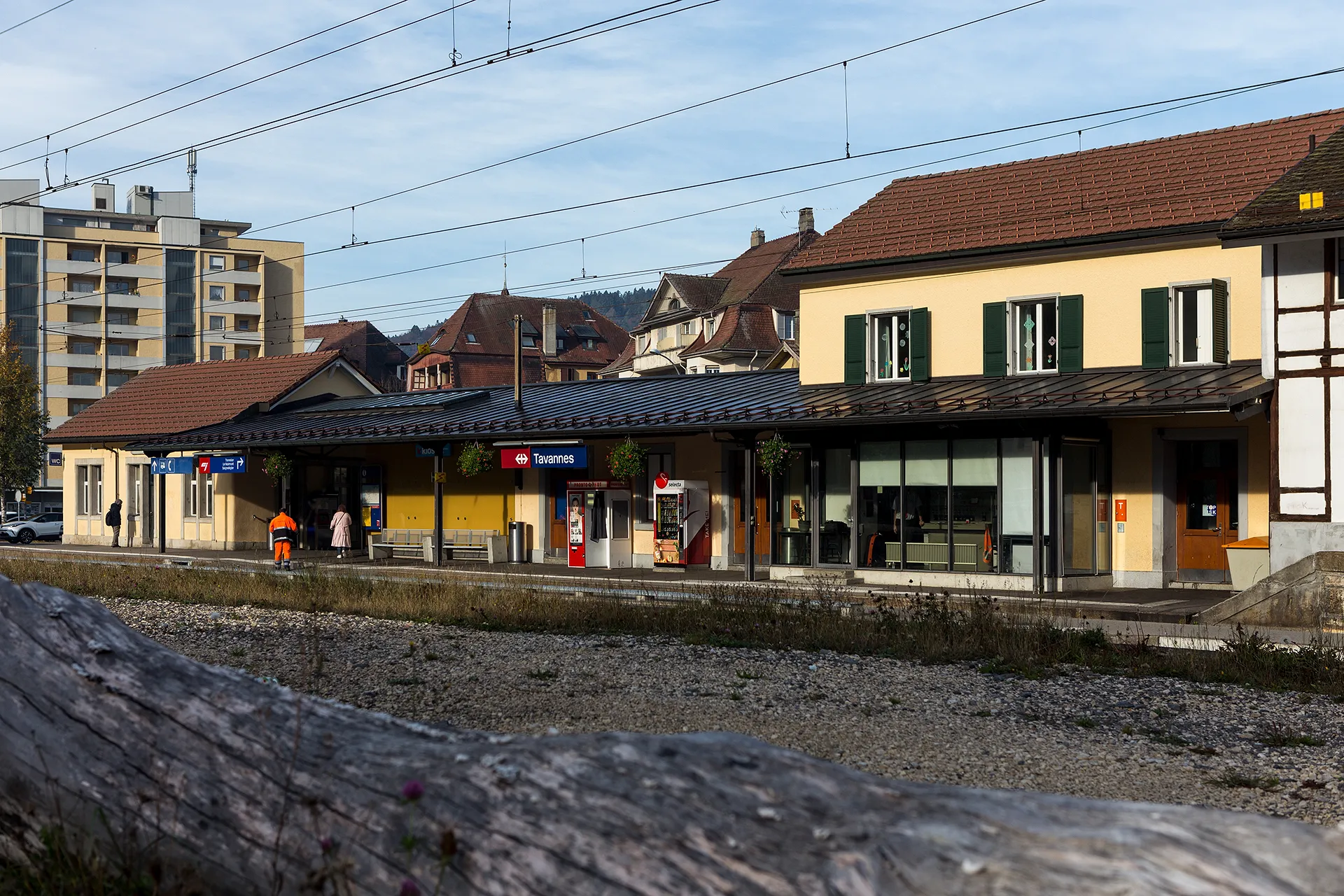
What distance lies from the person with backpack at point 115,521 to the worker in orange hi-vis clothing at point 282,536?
1477 cm

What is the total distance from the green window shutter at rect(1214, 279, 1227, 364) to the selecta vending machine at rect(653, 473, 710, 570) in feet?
37.0

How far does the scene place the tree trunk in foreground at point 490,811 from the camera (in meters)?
2.75

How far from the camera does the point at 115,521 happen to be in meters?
42.5

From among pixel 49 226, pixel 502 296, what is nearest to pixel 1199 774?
pixel 502 296

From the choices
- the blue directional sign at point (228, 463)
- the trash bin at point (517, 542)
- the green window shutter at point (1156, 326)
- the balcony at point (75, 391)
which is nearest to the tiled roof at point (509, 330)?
the balcony at point (75, 391)

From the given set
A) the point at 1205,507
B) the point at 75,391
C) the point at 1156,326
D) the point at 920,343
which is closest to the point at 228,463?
the point at 920,343

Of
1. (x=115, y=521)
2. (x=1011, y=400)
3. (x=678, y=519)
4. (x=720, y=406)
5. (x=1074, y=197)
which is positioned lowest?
(x=115, y=521)

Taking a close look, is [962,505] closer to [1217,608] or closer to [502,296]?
[1217,608]

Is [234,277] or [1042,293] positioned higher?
[234,277]

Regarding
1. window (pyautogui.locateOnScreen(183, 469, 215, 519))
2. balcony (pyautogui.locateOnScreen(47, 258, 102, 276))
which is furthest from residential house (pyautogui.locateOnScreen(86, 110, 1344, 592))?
balcony (pyautogui.locateOnScreen(47, 258, 102, 276))

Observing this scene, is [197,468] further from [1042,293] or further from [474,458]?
[1042,293]

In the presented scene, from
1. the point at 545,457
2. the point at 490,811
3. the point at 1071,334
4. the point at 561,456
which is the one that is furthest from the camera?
the point at 545,457

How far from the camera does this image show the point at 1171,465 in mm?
23156

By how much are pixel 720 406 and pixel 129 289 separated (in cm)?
8291
